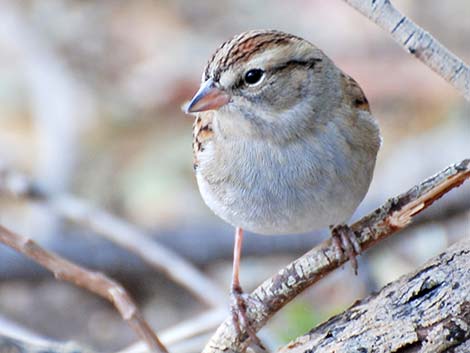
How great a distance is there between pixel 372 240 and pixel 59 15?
441 centimetres

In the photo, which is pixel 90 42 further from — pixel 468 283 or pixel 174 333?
pixel 468 283

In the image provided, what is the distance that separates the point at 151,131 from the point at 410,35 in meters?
4.20

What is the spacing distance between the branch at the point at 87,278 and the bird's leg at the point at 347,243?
0.51 metres

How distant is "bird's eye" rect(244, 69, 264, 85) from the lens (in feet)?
8.26

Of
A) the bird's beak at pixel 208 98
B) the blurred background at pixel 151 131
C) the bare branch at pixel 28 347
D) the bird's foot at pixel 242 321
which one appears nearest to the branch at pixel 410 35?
the bird's beak at pixel 208 98

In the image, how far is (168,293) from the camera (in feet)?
17.0

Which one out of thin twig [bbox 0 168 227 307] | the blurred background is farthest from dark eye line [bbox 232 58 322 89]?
the blurred background

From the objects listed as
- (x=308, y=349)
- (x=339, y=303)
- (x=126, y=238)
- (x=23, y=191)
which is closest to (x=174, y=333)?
(x=126, y=238)

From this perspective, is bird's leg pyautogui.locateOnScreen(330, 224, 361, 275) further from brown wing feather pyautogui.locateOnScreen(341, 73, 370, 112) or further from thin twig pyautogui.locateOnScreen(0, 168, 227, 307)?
thin twig pyautogui.locateOnScreen(0, 168, 227, 307)

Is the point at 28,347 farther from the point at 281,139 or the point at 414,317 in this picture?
the point at 414,317

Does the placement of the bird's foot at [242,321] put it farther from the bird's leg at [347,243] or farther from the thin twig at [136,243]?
the thin twig at [136,243]

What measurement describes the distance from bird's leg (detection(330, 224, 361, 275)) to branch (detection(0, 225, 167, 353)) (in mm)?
507

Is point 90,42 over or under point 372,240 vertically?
over

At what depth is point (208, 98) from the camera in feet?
8.10
